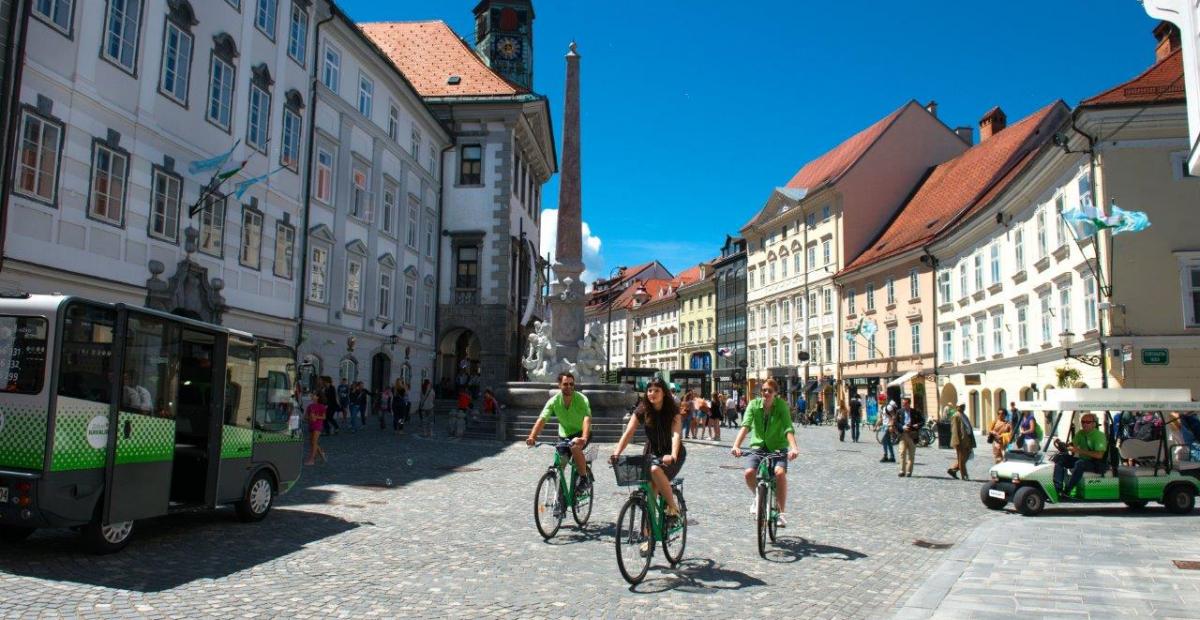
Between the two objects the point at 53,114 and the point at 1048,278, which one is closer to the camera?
the point at 53,114

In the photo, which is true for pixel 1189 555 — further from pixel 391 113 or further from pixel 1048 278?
pixel 391 113

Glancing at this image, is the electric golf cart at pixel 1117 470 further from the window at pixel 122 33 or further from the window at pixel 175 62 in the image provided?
the window at pixel 175 62

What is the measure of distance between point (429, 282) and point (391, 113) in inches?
311

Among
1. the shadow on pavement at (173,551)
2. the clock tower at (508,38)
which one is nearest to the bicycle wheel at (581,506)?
the shadow on pavement at (173,551)

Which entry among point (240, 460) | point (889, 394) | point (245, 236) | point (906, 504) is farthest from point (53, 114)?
point (889, 394)

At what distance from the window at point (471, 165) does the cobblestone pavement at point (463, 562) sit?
2889 centimetres

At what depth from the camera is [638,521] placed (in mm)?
7062

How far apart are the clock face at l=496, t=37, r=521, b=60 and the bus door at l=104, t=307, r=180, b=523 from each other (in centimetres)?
4494

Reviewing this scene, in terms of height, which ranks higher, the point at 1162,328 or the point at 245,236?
the point at 245,236

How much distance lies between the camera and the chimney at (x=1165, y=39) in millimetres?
28203

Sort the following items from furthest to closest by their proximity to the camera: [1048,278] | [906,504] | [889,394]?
[889,394]
[1048,278]
[906,504]

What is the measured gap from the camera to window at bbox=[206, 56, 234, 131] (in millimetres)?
21234

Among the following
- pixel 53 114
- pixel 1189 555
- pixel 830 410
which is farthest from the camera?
pixel 830 410

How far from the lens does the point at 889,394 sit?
4550 cm
